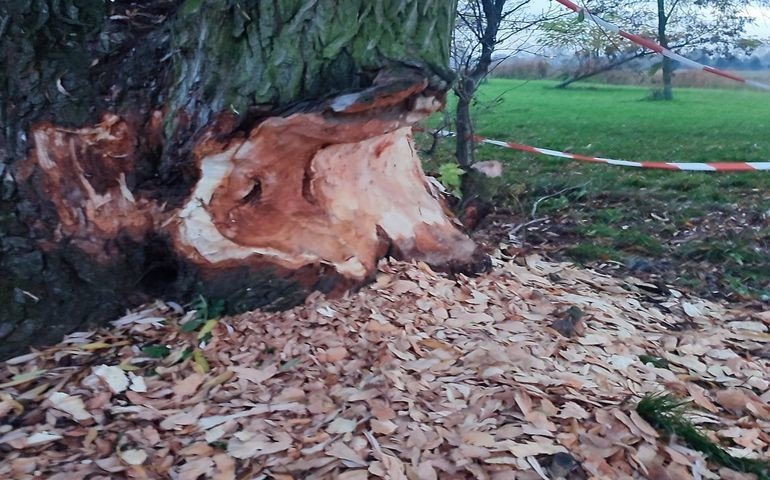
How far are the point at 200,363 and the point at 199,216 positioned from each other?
63cm

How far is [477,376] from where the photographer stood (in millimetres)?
2854

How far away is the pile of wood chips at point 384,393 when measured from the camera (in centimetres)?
242

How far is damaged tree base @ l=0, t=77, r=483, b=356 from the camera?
3.01 m

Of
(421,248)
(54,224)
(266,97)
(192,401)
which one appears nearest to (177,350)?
(192,401)

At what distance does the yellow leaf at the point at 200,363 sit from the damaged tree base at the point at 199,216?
31 cm

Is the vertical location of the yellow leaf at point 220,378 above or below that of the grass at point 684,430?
Answer: above

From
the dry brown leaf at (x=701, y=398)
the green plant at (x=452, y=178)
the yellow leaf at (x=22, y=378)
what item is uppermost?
the green plant at (x=452, y=178)

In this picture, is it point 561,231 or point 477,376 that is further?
point 561,231

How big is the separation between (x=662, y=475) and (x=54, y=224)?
2451mm

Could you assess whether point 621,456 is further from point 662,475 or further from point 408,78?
point 408,78

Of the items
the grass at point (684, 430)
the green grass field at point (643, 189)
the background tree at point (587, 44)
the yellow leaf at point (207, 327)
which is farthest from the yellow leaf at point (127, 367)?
the background tree at point (587, 44)

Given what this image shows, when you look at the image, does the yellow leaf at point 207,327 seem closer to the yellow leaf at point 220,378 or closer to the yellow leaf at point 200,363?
the yellow leaf at point 200,363

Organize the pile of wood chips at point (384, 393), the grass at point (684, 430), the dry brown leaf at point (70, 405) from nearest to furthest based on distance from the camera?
1. the pile of wood chips at point (384, 393)
2. the grass at point (684, 430)
3. the dry brown leaf at point (70, 405)

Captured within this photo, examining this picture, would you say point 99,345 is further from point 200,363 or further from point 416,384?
point 416,384
